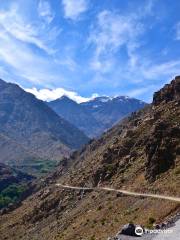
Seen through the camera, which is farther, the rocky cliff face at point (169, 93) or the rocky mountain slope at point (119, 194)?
the rocky cliff face at point (169, 93)

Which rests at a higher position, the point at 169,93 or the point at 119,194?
the point at 169,93

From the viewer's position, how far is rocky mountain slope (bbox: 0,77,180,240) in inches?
2689

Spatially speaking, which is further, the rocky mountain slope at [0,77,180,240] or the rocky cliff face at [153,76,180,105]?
the rocky cliff face at [153,76,180,105]

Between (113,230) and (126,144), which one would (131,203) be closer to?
(113,230)

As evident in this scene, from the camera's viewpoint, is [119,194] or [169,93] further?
[169,93]

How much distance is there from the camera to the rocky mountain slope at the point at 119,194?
68312 millimetres

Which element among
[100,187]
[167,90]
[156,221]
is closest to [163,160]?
[100,187]

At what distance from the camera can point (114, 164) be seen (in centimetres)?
11275

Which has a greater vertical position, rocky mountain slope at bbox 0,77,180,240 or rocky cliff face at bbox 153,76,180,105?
rocky cliff face at bbox 153,76,180,105

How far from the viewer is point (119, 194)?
88062mm

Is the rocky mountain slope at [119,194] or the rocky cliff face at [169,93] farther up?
the rocky cliff face at [169,93]

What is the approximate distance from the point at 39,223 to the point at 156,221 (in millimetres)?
68003

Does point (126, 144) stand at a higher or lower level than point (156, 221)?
higher

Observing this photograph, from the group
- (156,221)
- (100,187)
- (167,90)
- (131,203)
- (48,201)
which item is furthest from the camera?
(167,90)
